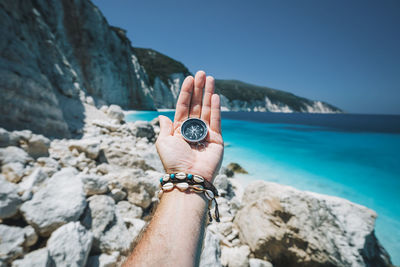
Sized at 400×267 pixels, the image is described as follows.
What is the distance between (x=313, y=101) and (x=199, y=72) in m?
205

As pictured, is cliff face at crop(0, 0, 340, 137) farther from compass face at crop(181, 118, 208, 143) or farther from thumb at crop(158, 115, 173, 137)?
compass face at crop(181, 118, 208, 143)

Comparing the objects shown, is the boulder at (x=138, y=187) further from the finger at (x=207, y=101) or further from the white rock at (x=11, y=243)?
the finger at (x=207, y=101)

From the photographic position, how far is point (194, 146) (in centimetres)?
264

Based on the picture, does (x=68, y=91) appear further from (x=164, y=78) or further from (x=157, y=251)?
(x=164, y=78)

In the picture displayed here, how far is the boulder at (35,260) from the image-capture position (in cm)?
179

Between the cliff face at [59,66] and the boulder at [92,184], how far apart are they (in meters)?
4.28

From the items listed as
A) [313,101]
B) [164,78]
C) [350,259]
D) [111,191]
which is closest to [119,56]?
[164,78]

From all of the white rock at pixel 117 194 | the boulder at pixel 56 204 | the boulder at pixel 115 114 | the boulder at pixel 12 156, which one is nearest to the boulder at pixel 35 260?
the boulder at pixel 56 204

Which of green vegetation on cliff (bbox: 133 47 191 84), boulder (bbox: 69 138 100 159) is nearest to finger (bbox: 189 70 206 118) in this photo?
boulder (bbox: 69 138 100 159)

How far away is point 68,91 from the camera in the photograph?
12102mm

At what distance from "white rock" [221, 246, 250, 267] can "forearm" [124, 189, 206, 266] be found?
190 centimetres

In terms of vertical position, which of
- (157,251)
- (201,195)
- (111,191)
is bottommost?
(111,191)

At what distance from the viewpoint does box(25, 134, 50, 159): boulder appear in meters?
4.26

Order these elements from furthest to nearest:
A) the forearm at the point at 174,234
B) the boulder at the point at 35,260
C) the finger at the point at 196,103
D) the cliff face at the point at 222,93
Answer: the cliff face at the point at 222,93, the finger at the point at 196,103, the boulder at the point at 35,260, the forearm at the point at 174,234
